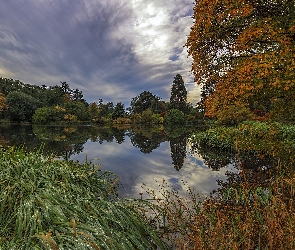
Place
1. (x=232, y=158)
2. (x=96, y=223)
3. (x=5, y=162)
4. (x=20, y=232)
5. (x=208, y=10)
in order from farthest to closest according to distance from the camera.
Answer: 1. (x=232, y=158)
2. (x=208, y=10)
3. (x=5, y=162)
4. (x=96, y=223)
5. (x=20, y=232)

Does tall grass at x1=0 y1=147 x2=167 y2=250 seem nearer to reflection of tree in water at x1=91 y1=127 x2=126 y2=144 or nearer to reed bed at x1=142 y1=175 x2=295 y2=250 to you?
reed bed at x1=142 y1=175 x2=295 y2=250

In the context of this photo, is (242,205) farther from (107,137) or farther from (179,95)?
(179,95)

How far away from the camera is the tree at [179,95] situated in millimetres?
56312

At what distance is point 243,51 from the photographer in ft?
24.4

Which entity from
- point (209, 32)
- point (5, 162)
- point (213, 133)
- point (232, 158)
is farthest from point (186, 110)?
point (5, 162)

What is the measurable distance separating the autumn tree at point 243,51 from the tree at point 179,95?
1869 inches

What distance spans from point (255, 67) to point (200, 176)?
4.20 metres

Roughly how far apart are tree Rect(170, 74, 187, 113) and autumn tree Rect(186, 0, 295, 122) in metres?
47.5

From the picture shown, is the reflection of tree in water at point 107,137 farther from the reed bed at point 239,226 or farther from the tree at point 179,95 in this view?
the tree at point 179,95

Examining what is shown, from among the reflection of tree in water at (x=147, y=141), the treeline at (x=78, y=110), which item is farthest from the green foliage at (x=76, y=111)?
the reflection of tree in water at (x=147, y=141)

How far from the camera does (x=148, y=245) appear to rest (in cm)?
300

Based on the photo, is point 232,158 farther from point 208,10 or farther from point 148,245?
point 148,245

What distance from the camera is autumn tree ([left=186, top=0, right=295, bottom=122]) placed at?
5.79 m

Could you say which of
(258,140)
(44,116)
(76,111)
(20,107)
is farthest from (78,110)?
(258,140)
